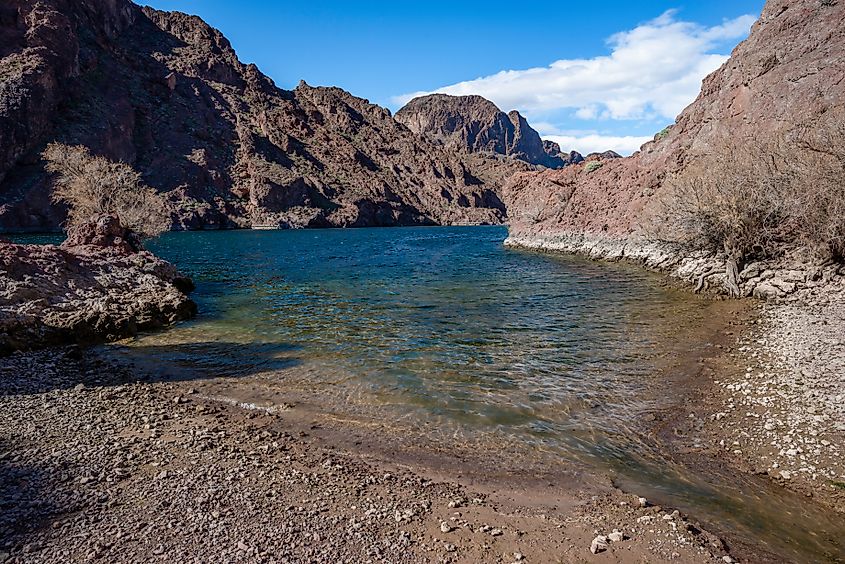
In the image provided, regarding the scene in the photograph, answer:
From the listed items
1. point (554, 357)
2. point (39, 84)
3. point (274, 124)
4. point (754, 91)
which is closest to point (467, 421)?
point (554, 357)

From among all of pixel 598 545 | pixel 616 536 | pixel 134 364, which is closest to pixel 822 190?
pixel 616 536

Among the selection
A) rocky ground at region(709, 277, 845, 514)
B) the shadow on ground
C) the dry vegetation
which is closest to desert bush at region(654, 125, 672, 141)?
the dry vegetation

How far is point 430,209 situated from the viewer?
167 meters

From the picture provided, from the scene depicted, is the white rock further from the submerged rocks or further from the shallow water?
the submerged rocks

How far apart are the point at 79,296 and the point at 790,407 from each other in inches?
767

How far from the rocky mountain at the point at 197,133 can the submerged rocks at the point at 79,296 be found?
85444 mm

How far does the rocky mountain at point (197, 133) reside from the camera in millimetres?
90375

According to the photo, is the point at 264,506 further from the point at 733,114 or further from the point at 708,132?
the point at 708,132

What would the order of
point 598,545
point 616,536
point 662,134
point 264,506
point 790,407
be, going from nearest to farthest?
point 598,545
point 616,536
point 264,506
point 790,407
point 662,134

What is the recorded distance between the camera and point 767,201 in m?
19.3

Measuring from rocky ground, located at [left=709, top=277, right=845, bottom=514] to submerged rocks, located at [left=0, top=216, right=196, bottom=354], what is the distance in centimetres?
1639

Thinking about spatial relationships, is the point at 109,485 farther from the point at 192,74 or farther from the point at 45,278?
the point at 192,74

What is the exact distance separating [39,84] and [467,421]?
118785 millimetres

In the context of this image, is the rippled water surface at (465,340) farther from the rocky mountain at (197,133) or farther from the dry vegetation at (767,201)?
the rocky mountain at (197,133)
